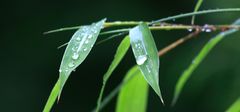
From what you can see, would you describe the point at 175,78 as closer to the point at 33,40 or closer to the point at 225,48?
the point at 225,48

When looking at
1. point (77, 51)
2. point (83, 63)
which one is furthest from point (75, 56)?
point (83, 63)

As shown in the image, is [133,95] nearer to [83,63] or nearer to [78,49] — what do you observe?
[78,49]

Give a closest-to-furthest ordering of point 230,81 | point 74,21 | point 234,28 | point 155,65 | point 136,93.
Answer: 1. point 155,65
2. point 234,28
3. point 136,93
4. point 230,81
5. point 74,21

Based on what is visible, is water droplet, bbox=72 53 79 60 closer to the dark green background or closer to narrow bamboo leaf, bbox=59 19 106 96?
narrow bamboo leaf, bbox=59 19 106 96

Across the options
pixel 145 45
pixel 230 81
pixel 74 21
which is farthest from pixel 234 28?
pixel 74 21

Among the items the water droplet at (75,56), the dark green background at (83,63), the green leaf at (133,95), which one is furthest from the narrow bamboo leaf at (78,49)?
the dark green background at (83,63)

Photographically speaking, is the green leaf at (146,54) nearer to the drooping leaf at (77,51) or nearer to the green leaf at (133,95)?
the drooping leaf at (77,51)

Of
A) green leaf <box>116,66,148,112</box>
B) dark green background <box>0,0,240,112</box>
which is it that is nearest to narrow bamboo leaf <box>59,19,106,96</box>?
green leaf <box>116,66,148,112</box>
